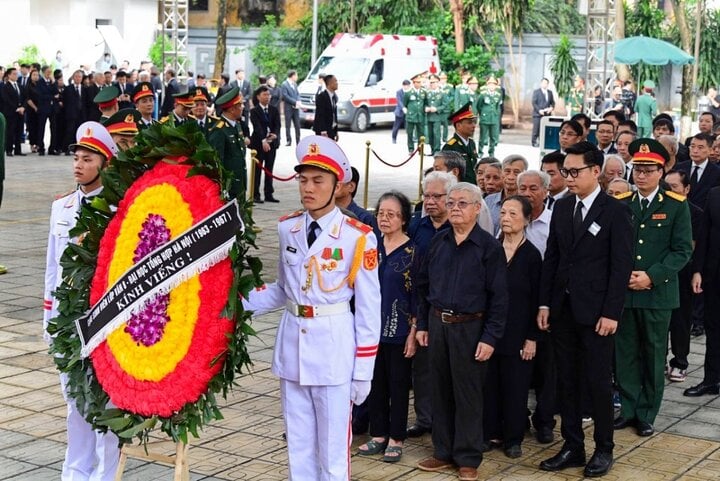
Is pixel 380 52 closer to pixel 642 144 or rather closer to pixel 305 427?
pixel 642 144

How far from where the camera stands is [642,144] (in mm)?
7688

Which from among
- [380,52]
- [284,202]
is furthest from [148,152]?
[380,52]

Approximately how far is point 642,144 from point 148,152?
376 cm

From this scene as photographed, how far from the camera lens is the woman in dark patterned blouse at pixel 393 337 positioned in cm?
704

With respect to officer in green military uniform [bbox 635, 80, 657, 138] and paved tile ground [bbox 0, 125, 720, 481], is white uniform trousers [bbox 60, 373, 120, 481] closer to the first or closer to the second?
paved tile ground [bbox 0, 125, 720, 481]

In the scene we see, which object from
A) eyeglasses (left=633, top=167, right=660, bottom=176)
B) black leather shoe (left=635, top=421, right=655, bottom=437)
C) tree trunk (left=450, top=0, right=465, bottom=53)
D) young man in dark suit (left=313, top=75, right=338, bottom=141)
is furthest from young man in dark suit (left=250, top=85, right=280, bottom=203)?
tree trunk (left=450, top=0, right=465, bottom=53)

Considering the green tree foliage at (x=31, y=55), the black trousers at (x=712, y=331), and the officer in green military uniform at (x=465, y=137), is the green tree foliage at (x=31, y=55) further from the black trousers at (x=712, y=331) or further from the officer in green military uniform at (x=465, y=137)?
the black trousers at (x=712, y=331)

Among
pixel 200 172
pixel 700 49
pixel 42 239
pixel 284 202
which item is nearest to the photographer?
pixel 200 172

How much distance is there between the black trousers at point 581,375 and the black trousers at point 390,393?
0.94 metres

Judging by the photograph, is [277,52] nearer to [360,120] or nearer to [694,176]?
[360,120]

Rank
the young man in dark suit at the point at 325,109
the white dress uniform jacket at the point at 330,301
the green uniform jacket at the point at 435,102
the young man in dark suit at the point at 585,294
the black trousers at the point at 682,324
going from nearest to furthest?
the white dress uniform jacket at the point at 330,301, the young man in dark suit at the point at 585,294, the black trousers at the point at 682,324, the young man in dark suit at the point at 325,109, the green uniform jacket at the point at 435,102

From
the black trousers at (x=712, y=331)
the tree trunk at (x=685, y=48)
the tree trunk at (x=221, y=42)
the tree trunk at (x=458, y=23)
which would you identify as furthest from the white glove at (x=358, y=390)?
the tree trunk at (x=221, y=42)

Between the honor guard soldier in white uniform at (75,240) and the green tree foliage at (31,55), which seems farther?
the green tree foliage at (31,55)

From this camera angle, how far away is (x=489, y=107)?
91.1 ft
